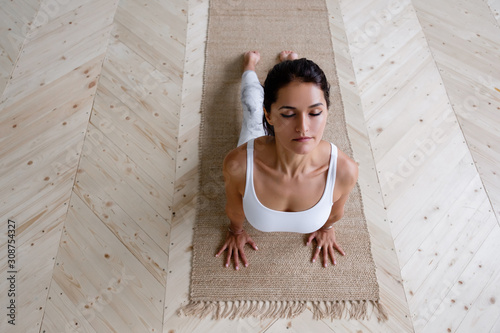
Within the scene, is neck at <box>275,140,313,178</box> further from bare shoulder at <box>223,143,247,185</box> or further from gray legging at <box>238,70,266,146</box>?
gray legging at <box>238,70,266,146</box>

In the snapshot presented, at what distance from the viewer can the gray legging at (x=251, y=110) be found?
156cm

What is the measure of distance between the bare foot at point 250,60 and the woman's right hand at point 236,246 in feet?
3.01

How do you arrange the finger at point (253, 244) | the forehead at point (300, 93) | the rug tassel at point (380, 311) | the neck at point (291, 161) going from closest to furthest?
the forehead at point (300, 93), the neck at point (291, 161), the rug tassel at point (380, 311), the finger at point (253, 244)

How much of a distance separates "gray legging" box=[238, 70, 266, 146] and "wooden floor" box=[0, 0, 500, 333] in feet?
1.04

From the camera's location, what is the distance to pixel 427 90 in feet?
6.46

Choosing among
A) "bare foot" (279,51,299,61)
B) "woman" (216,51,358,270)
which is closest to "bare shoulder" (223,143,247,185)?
"woman" (216,51,358,270)

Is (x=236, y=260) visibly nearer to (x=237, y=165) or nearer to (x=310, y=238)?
(x=310, y=238)

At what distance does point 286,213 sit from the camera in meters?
1.18

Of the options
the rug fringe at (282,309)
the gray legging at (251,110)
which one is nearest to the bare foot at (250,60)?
the gray legging at (251,110)

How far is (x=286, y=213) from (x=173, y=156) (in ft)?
2.58

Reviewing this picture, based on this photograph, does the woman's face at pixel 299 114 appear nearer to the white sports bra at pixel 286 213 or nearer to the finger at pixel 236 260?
the white sports bra at pixel 286 213

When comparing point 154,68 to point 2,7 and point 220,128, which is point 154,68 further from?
point 2,7

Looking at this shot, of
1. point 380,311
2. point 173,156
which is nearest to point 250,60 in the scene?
point 173,156

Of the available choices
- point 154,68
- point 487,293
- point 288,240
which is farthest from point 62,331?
point 487,293
